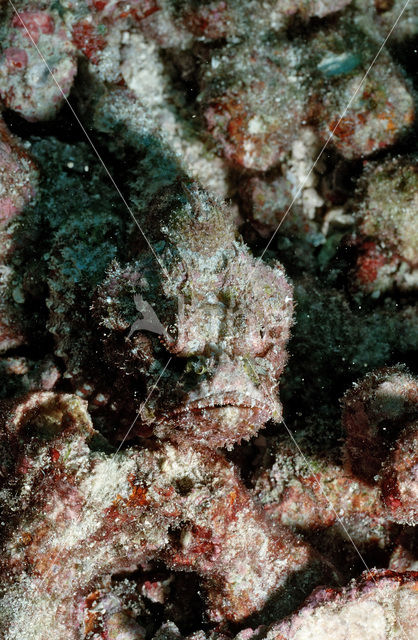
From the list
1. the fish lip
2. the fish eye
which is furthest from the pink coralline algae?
the fish eye

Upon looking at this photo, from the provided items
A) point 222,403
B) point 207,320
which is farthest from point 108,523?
point 207,320

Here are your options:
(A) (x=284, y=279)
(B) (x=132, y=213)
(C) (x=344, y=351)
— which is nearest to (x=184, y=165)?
(B) (x=132, y=213)

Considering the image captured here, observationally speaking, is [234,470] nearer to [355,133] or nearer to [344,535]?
[344,535]

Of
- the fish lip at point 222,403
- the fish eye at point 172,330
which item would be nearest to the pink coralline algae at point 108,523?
the fish lip at point 222,403

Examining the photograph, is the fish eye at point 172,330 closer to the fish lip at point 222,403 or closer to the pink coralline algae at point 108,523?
the fish lip at point 222,403

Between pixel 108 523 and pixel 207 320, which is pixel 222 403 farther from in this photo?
pixel 108 523

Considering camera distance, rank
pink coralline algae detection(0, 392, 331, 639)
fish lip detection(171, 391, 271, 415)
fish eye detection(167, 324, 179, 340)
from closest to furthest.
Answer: fish lip detection(171, 391, 271, 415), fish eye detection(167, 324, 179, 340), pink coralline algae detection(0, 392, 331, 639)

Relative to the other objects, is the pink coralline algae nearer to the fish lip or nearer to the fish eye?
the fish lip

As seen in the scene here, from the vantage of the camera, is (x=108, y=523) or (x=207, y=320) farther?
(x=108, y=523)
